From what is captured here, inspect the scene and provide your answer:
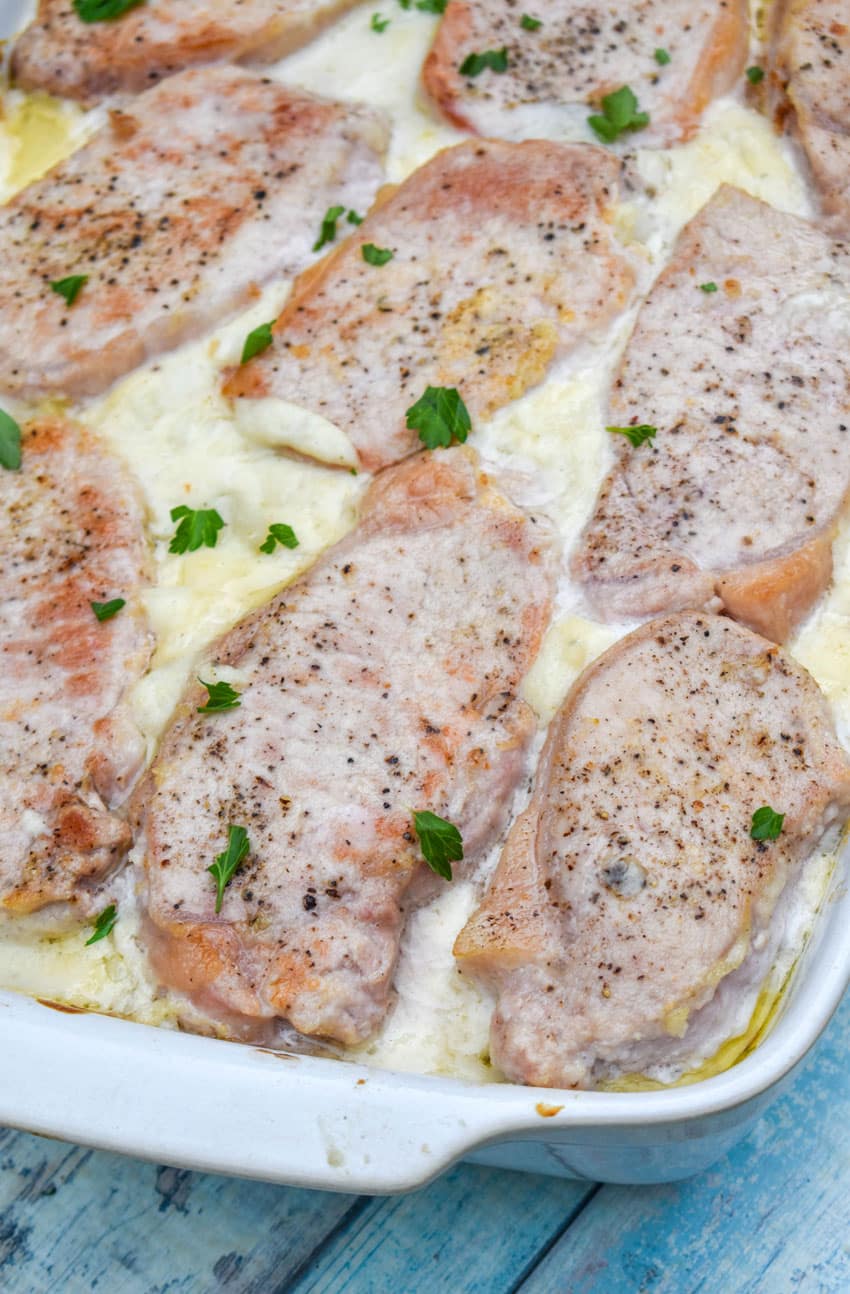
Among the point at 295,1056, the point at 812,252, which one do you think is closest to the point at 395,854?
the point at 295,1056

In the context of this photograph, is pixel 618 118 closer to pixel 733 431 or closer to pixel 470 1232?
pixel 733 431

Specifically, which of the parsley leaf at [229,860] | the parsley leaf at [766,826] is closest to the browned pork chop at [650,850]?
the parsley leaf at [766,826]

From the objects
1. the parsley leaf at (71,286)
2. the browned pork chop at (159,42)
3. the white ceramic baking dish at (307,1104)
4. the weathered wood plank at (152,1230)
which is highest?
the browned pork chop at (159,42)

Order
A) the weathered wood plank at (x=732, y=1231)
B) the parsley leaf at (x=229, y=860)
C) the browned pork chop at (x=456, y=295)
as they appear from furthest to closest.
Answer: the browned pork chop at (x=456, y=295) → the weathered wood plank at (x=732, y=1231) → the parsley leaf at (x=229, y=860)

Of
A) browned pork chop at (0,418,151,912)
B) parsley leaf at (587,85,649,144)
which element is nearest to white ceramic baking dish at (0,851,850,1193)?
browned pork chop at (0,418,151,912)

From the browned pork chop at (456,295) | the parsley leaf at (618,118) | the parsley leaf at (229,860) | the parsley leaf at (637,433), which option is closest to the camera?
the parsley leaf at (229,860)

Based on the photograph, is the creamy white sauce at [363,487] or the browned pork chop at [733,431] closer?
the creamy white sauce at [363,487]

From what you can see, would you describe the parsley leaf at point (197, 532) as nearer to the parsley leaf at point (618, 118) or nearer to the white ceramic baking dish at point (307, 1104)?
the white ceramic baking dish at point (307, 1104)
